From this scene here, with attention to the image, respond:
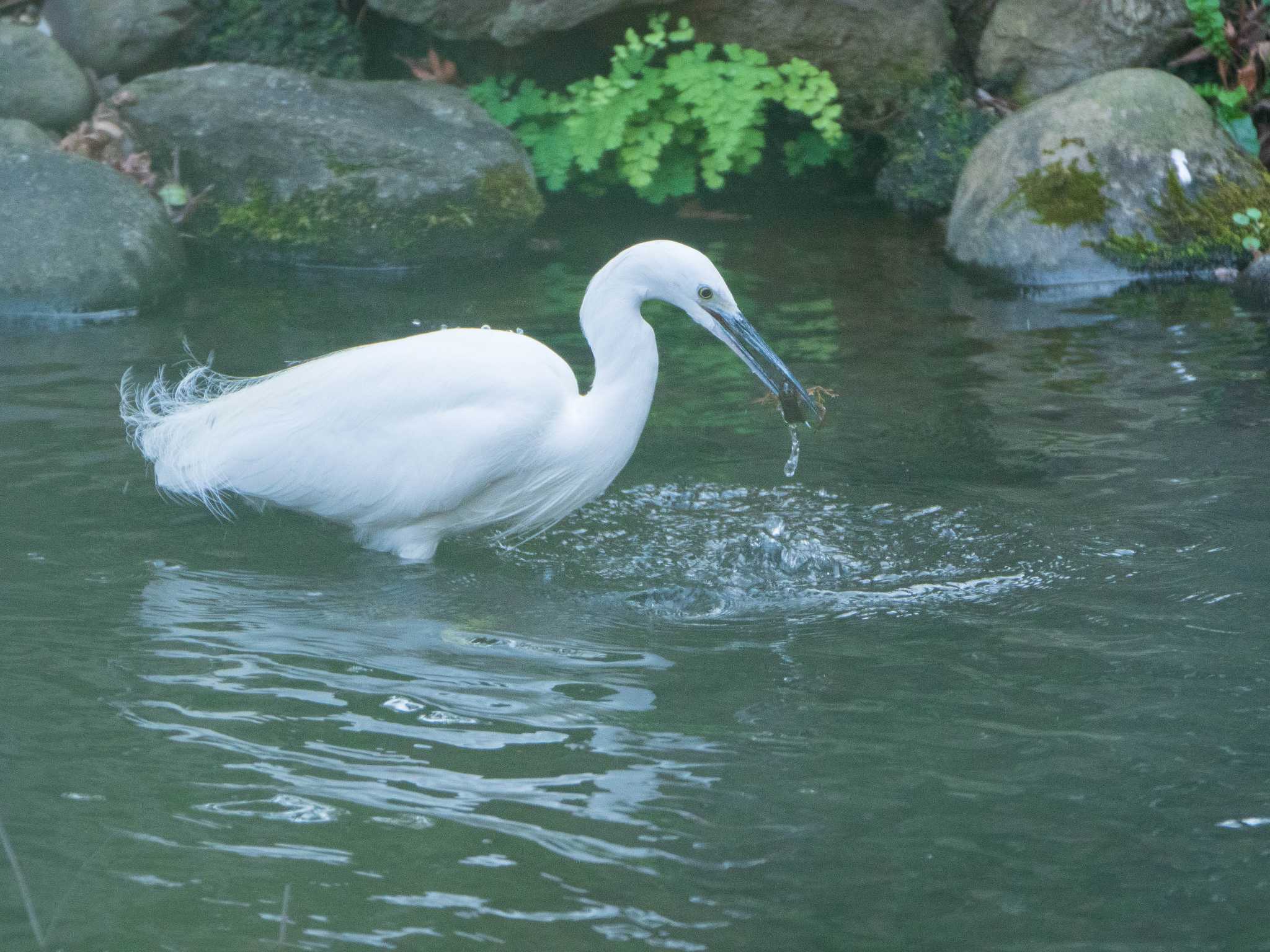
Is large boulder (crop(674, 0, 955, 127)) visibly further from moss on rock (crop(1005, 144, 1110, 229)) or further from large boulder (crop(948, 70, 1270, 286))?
moss on rock (crop(1005, 144, 1110, 229))

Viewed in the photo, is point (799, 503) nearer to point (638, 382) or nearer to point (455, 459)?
point (638, 382)

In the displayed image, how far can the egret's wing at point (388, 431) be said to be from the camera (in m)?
4.81

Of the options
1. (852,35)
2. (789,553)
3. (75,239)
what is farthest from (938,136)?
(789,553)

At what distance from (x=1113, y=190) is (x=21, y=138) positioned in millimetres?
6533

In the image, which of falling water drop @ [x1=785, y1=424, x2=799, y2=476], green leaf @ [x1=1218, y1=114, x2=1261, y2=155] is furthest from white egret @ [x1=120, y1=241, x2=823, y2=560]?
green leaf @ [x1=1218, y1=114, x2=1261, y2=155]

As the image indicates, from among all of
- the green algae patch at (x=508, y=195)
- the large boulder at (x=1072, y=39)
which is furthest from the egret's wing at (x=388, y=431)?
the large boulder at (x=1072, y=39)

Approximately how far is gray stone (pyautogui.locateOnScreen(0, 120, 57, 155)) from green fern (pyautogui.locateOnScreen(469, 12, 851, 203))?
2.86 meters

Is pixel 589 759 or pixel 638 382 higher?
pixel 638 382

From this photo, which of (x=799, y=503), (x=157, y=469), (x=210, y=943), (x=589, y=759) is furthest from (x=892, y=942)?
(x=157, y=469)

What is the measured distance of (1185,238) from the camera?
855 cm

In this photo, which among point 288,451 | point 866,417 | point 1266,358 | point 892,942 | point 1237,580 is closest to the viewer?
point 892,942

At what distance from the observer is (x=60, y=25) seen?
9.38 m

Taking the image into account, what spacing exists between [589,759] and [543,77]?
25.6 feet

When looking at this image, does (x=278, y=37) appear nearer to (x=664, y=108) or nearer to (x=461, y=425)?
(x=664, y=108)
